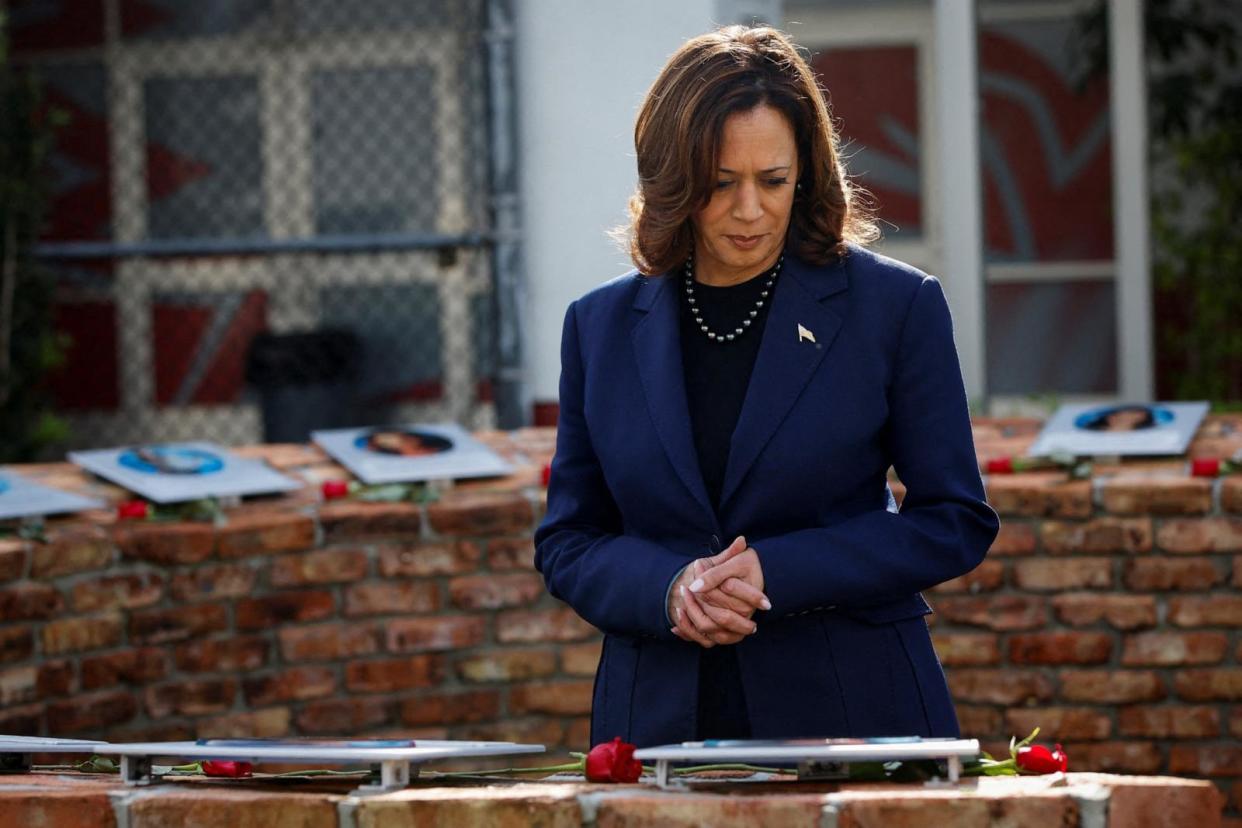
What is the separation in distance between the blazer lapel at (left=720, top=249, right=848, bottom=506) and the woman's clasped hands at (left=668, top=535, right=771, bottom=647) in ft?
0.43

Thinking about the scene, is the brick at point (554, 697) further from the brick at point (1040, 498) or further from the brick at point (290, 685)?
the brick at point (1040, 498)

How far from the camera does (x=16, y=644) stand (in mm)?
3705

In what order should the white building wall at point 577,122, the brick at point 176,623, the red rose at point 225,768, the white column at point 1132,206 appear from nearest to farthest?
the red rose at point 225,768 → the brick at point 176,623 → the white building wall at point 577,122 → the white column at point 1132,206

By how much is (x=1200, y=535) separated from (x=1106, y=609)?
0.84 ft

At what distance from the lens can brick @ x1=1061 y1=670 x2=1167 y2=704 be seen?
403 cm

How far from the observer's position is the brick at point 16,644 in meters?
3.67

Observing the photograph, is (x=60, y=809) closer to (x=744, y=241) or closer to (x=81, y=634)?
(x=744, y=241)

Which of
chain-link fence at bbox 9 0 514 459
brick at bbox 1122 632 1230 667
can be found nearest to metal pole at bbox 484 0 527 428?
brick at bbox 1122 632 1230 667

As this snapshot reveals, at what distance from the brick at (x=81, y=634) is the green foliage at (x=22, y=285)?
3.43 metres

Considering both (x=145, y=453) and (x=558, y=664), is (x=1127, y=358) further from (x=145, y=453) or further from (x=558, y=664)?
(x=145, y=453)

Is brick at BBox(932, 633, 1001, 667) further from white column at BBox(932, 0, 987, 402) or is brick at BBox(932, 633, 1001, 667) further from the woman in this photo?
white column at BBox(932, 0, 987, 402)

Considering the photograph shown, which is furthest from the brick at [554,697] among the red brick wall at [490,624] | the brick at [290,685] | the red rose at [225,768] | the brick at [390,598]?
the red rose at [225,768]

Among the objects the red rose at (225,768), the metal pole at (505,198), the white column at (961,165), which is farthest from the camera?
the white column at (961,165)

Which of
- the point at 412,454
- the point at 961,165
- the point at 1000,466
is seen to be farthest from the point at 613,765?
the point at 961,165
